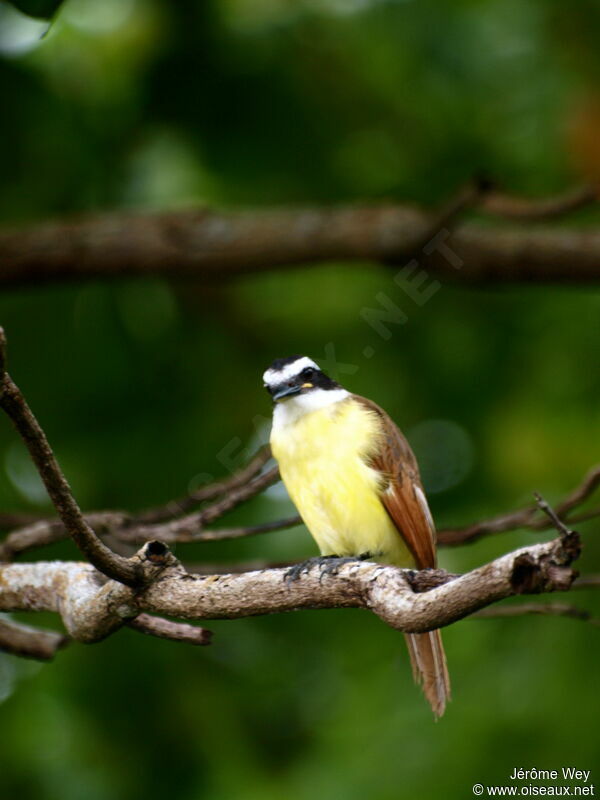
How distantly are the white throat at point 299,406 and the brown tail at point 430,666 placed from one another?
867mm

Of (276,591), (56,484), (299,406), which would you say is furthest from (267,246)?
(56,484)

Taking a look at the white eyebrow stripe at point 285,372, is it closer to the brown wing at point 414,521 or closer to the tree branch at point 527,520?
the brown wing at point 414,521

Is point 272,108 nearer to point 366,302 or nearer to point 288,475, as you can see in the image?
point 366,302

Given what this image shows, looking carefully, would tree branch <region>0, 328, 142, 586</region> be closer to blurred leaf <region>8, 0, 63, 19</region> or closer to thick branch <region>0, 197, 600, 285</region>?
blurred leaf <region>8, 0, 63, 19</region>

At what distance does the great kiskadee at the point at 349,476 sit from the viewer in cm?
385

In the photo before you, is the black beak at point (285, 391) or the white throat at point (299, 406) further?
the white throat at point (299, 406)

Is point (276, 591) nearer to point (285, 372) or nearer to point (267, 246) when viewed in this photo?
point (285, 372)

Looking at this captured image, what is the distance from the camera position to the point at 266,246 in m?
5.48

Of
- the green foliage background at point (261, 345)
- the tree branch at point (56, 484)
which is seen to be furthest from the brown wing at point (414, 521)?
the green foliage background at point (261, 345)

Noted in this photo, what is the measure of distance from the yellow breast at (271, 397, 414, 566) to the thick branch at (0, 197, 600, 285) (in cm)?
167

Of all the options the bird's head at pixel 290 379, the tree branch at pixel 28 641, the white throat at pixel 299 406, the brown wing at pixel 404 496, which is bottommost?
the tree branch at pixel 28 641

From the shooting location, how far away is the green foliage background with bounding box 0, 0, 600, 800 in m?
5.71

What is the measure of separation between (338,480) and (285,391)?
0.36m

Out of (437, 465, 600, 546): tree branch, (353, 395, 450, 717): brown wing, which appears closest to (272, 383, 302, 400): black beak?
(353, 395, 450, 717): brown wing
